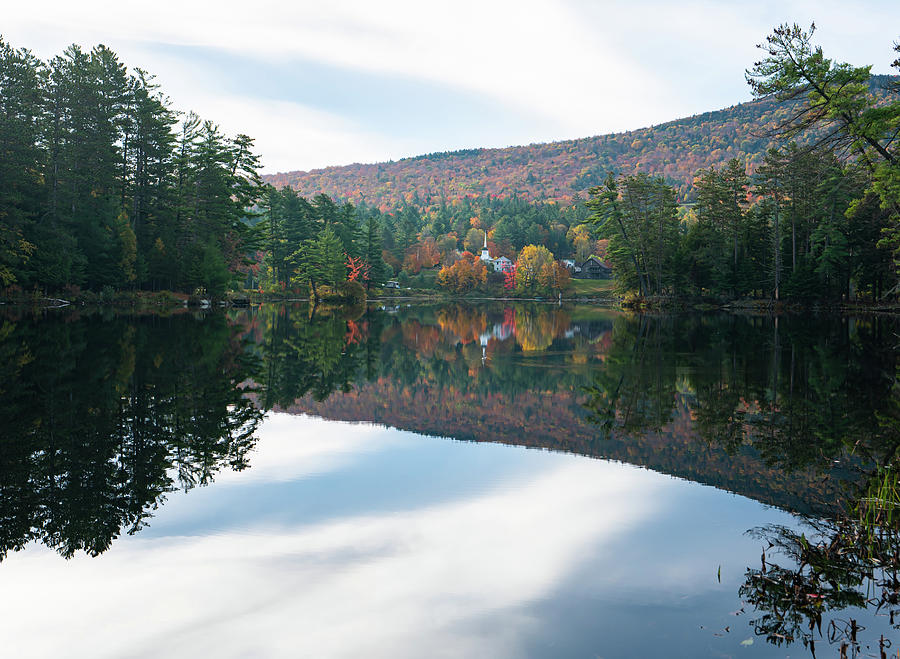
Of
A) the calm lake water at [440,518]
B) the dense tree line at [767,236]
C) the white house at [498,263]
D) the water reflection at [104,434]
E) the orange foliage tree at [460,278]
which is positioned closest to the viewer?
the calm lake water at [440,518]

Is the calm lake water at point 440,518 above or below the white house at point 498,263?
below

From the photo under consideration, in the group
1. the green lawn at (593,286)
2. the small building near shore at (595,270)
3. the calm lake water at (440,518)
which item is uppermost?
the small building near shore at (595,270)

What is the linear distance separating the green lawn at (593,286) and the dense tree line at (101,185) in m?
80.4

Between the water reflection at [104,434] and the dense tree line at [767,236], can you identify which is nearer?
the water reflection at [104,434]

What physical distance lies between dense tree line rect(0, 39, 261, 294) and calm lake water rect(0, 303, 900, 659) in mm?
38148

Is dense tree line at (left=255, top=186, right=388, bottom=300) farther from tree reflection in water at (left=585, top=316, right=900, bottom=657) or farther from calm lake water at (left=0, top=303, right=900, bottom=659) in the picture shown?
calm lake water at (left=0, top=303, right=900, bottom=659)

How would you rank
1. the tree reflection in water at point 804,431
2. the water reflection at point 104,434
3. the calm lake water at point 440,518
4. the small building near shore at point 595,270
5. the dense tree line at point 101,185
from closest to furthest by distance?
the calm lake water at point 440,518 < the tree reflection in water at point 804,431 < the water reflection at point 104,434 < the dense tree line at point 101,185 < the small building near shore at point 595,270

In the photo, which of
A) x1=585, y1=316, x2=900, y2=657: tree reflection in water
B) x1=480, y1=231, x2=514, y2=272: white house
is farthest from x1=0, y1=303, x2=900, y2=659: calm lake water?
x1=480, y1=231, x2=514, y2=272: white house

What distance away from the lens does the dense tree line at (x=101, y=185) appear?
49.6 metres

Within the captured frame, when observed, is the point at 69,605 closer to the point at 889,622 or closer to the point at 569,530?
the point at 569,530

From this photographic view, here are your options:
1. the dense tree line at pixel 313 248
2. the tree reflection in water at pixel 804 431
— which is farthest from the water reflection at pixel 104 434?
the dense tree line at pixel 313 248

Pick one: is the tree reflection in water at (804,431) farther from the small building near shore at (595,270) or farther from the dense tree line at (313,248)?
the small building near shore at (595,270)

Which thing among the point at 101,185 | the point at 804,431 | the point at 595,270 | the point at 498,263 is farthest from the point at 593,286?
the point at 804,431

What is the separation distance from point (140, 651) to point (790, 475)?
8.82 meters
